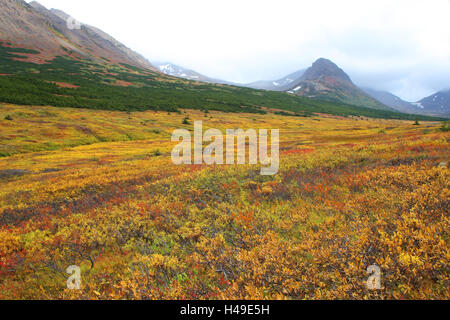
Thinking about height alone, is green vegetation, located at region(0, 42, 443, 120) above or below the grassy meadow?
above

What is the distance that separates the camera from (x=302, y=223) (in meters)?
7.80

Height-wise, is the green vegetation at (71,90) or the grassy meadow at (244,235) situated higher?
the green vegetation at (71,90)

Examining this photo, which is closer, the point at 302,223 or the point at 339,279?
the point at 339,279

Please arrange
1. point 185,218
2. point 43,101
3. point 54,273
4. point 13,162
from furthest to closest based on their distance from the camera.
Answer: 1. point 43,101
2. point 13,162
3. point 185,218
4. point 54,273

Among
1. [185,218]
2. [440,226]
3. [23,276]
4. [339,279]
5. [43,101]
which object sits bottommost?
[23,276]

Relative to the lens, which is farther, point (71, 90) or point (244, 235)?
point (71, 90)

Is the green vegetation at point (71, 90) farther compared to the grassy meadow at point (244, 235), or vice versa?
the green vegetation at point (71, 90)

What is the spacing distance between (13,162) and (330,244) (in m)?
39.4

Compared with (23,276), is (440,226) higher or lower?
higher

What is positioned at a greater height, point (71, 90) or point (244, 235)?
point (71, 90)

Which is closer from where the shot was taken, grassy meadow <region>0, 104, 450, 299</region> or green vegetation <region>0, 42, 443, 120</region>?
grassy meadow <region>0, 104, 450, 299</region>
